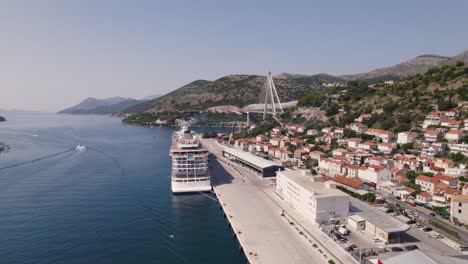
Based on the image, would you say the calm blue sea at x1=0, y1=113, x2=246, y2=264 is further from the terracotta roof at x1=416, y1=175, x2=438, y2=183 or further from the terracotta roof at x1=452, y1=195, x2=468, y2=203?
the terracotta roof at x1=416, y1=175, x2=438, y2=183

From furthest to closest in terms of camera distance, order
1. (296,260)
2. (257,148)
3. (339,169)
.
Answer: (257,148) → (339,169) → (296,260)

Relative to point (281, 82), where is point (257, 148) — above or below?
below

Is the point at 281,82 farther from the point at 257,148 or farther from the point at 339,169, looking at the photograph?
the point at 339,169

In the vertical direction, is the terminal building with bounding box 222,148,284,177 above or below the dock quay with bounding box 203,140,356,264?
above

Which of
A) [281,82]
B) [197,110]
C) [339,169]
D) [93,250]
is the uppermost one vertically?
[281,82]

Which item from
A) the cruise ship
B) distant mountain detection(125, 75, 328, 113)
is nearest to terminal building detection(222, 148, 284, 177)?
the cruise ship

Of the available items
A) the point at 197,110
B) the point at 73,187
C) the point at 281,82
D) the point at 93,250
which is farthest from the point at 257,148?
the point at 281,82
